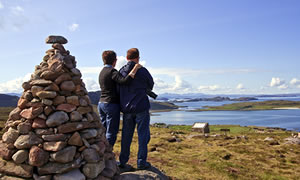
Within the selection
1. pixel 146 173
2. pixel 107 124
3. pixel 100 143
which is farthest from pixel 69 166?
pixel 146 173

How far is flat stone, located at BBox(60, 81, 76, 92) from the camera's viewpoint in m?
6.29

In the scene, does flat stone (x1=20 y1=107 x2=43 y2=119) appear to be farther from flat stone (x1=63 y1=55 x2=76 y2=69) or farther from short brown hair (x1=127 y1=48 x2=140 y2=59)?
short brown hair (x1=127 y1=48 x2=140 y2=59)

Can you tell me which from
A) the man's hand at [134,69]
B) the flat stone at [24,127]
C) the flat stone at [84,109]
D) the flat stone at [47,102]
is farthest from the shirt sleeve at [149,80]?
the flat stone at [24,127]

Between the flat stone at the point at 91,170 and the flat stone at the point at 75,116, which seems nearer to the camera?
the flat stone at the point at 91,170

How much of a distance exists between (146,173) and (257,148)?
48.9ft

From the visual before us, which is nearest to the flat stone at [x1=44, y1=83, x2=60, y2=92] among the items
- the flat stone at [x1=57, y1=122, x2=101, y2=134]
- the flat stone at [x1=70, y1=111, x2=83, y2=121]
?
the flat stone at [x1=70, y1=111, x2=83, y2=121]

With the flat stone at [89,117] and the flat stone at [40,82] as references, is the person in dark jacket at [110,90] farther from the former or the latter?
the flat stone at [40,82]

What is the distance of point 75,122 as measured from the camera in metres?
6.26

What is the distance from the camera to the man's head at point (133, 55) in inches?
283

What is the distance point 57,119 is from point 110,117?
1.74 m

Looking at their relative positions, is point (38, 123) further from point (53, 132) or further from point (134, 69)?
point (134, 69)

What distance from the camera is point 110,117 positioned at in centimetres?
726

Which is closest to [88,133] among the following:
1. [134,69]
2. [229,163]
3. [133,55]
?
[134,69]

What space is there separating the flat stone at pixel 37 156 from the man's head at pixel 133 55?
367 centimetres
